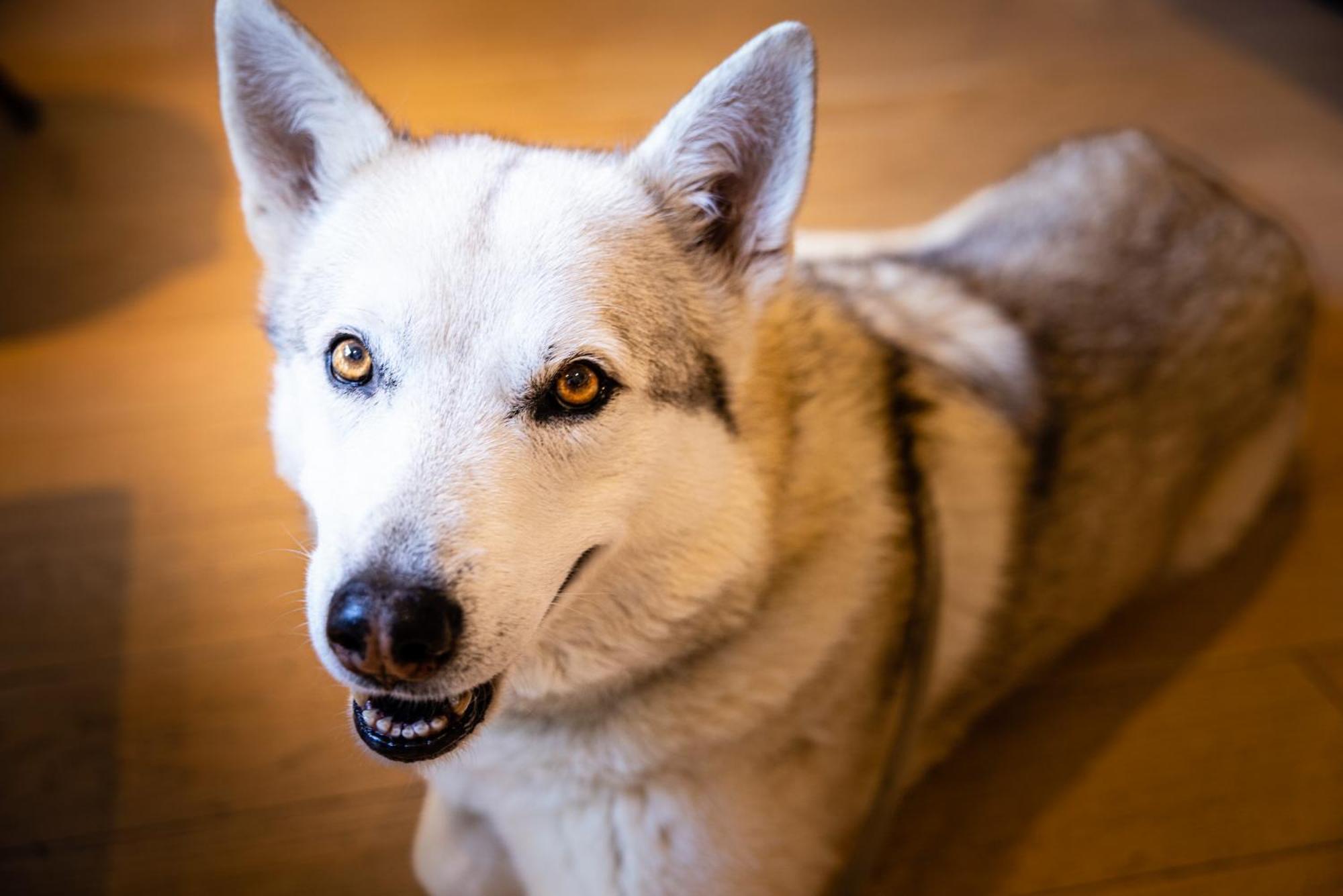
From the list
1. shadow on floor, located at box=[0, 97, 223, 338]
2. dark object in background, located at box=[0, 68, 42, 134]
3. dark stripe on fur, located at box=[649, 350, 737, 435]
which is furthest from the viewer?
dark object in background, located at box=[0, 68, 42, 134]

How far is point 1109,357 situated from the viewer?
1595 millimetres

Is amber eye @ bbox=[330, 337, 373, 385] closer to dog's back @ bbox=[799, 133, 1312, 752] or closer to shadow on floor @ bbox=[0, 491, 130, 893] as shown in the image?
dog's back @ bbox=[799, 133, 1312, 752]

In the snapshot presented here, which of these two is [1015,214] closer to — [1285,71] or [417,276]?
[417,276]

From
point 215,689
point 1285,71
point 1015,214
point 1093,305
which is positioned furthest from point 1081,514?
point 1285,71

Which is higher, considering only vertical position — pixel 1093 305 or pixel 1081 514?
pixel 1093 305

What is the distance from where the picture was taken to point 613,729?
129cm

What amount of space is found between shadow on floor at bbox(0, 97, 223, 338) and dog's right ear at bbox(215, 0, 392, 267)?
1.62m

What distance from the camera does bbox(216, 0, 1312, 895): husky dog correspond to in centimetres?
105

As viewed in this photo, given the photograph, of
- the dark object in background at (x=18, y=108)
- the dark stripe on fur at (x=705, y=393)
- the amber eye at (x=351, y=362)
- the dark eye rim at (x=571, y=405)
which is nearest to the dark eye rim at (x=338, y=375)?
the amber eye at (x=351, y=362)

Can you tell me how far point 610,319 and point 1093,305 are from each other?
96 centimetres

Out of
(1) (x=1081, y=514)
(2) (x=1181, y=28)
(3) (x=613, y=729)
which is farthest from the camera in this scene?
(2) (x=1181, y=28)

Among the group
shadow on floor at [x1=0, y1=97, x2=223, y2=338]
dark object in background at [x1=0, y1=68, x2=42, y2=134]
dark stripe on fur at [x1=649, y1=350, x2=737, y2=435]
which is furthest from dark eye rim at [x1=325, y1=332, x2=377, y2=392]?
dark object in background at [x1=0, y1=68, x2=42, y2=134]

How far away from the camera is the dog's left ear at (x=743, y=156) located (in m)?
1.11

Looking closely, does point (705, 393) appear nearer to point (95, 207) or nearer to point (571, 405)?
point (571, 405)
